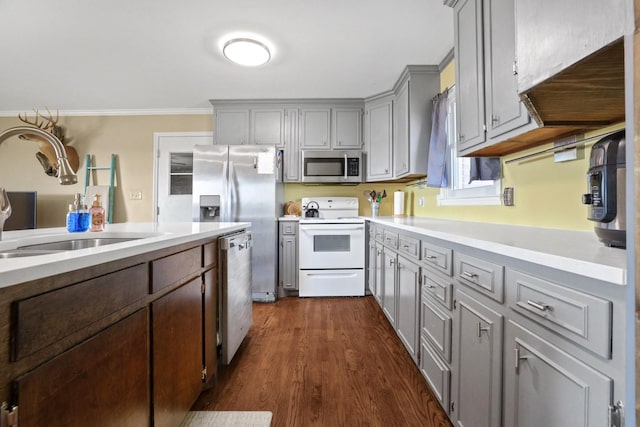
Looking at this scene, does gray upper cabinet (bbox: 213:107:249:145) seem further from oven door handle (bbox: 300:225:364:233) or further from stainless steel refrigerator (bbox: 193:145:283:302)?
oven door handle (bbox: 300:225:364:233)

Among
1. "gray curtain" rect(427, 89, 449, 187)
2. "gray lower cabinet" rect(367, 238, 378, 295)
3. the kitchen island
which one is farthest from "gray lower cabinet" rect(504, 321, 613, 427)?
"gray lower cabinet" rect(367, 238, 378, 295)

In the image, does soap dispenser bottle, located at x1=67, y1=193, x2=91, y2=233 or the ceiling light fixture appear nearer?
soap dispenser bottle, located at x1=67, y1=193, x2=91, y2=233

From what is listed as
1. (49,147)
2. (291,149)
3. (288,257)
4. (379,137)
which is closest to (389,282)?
(288,257)

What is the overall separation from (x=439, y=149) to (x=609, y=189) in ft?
6.15

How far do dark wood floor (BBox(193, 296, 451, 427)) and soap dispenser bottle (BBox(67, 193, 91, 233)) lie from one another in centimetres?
104

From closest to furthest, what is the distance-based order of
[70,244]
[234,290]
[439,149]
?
[70,244] → [234,290] → [439,149]

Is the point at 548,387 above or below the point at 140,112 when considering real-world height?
below

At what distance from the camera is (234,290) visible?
1.73 m

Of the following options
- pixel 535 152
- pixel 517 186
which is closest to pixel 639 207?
pixel 535 152

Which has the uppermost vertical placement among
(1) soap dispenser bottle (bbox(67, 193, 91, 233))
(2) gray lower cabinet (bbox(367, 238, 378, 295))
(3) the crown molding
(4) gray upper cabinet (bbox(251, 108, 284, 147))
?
(3) the crown molding

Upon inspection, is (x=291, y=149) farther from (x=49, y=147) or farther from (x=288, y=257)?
(x=49, y=147)

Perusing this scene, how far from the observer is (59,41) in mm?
2367

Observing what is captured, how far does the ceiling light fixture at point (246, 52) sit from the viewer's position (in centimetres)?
231

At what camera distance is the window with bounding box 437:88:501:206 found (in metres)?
1.92
